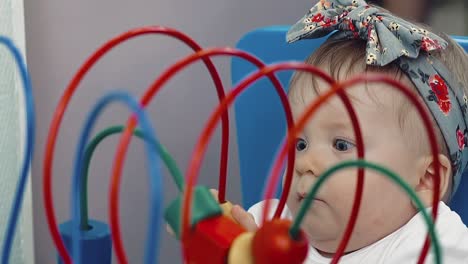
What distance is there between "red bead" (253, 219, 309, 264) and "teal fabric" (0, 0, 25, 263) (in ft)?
2.02

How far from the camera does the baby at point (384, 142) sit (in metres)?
0.70

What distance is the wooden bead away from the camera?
1.18 ft

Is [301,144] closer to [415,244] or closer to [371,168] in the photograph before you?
[415,244]

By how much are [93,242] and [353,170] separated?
0.35 meters

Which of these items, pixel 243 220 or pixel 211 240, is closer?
pixel 211 240

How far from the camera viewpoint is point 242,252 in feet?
1.19

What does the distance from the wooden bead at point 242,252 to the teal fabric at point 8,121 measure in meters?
0.60

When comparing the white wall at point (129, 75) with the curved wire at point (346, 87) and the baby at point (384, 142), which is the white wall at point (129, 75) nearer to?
the baby at point (384, 142)

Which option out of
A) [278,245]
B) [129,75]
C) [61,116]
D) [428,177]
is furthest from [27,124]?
[129,75]

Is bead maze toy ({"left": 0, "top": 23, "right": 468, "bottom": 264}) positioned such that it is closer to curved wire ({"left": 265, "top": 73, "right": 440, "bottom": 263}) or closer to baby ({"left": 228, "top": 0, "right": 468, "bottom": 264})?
curved wire ({"left": 265, "top": 73, "right": 440, "bottom": 263})

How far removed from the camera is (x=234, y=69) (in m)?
0.92

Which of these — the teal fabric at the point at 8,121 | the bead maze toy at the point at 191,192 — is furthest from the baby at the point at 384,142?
the teal fabric at the point at 8,121

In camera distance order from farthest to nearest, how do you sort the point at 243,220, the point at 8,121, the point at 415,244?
the point at 8,121 → the point at 415,244 → the point at 243,220

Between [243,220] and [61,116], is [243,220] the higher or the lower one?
the lower one
